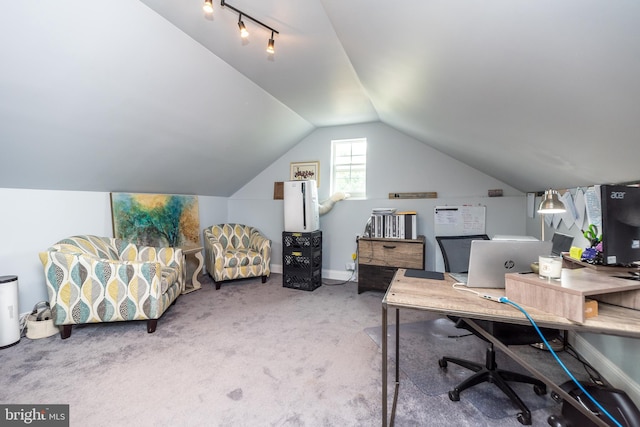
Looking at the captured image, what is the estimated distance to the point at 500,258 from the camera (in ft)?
5.03

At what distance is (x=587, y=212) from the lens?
2.14 m

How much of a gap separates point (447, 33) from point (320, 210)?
3290 mm

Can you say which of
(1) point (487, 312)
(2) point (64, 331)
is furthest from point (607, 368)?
(2) point (64, 331)

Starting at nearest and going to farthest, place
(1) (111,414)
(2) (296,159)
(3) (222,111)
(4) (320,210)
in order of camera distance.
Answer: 1. (1) (111,414)
2. (3) (222,111)
3. (4) (320,210)
4. (2) (296,159)

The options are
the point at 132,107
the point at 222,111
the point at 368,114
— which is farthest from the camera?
the point at 368,114

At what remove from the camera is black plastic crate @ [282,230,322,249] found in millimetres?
3963

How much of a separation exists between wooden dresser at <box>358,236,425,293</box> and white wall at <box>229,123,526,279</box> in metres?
0.51

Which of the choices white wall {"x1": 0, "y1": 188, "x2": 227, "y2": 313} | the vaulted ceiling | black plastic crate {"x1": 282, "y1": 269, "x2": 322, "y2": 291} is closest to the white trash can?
white wall {"x1": 0, "y1": 188, "x2": 227, "y2": 313}

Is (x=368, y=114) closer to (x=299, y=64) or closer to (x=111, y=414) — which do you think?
(x=299, y=64)

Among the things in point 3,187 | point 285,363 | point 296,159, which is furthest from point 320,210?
point 3,187

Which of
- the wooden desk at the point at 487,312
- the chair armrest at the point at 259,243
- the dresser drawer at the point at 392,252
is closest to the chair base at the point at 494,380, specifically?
the wooden desk at the point at 487,312

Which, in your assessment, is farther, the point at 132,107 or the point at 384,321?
the point at 132,107

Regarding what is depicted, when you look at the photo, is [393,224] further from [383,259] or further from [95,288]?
[95,288]

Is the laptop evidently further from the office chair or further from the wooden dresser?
the wooden dresser
